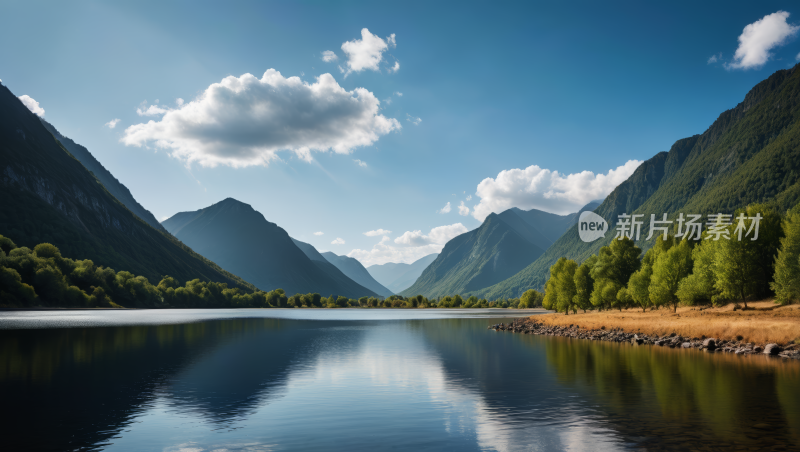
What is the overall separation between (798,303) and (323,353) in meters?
76.9

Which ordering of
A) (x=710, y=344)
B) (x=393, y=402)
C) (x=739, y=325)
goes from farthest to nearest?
1. (x=739, y=325)
2. (x=710, y=344)
3. (x=393, y=402)

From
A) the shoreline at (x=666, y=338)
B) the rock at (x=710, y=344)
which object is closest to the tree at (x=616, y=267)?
the shoreline at (x=666, y=338)

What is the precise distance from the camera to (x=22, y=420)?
79.4ft

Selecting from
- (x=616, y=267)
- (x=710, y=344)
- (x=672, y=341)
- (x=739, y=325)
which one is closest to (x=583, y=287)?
(x=616, y=267)

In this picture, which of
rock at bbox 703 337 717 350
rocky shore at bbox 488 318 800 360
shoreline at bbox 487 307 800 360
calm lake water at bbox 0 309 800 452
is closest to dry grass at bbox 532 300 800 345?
shoreline at bbox 487 307 800 360

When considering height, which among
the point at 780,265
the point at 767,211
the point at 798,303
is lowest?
the point at 798,303

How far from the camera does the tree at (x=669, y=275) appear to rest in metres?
98.4

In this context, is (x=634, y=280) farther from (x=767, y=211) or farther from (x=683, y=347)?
(x=683, y=347)

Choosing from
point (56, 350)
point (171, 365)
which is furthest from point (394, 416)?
point (56, 350)

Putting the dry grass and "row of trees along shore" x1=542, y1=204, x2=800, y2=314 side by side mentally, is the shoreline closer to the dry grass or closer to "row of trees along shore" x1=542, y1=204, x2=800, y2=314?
the dry grass

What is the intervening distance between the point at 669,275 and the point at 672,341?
41.3 metres

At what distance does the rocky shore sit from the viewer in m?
51.6

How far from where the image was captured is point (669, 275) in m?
99.4

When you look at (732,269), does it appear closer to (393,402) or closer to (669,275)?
(669,275)
